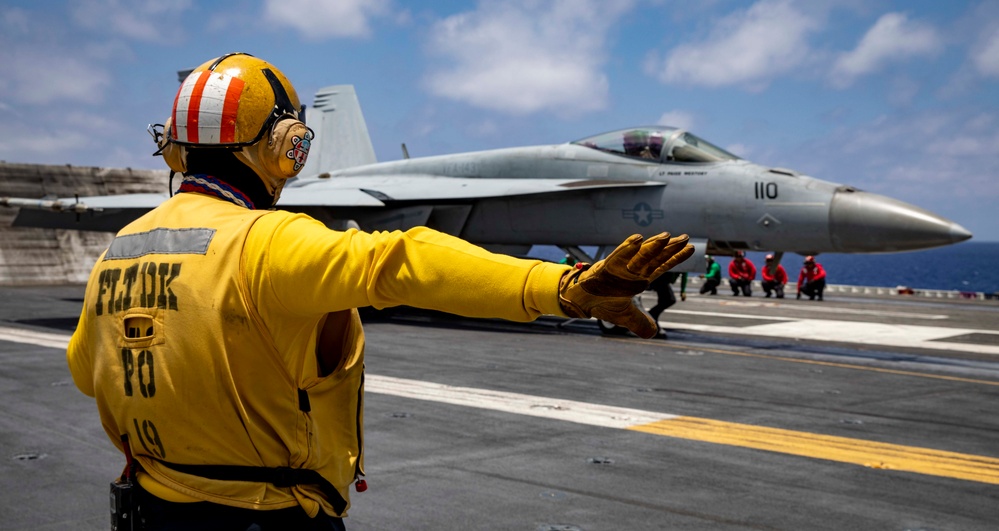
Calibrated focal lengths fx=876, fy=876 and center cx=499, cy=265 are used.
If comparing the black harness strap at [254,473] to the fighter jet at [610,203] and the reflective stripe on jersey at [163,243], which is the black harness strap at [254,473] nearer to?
the reflective stripe on jersey at [163,243]

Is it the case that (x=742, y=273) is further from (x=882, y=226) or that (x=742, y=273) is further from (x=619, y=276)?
(x=619, y=276)

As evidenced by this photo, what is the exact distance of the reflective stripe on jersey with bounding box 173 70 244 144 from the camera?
2328 mm

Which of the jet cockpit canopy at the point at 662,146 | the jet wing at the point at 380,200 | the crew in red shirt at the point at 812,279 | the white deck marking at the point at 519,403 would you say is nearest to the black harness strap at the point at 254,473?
the white deck marking at the point at 519,403

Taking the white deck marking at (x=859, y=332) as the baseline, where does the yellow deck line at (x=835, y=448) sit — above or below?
below

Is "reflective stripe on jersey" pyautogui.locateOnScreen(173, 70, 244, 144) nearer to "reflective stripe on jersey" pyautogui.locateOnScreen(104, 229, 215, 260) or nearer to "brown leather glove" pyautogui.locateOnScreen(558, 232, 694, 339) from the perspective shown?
"reflective stripe on jersey" pyautogui.locateOnScreen(104, 229, 215, 260)

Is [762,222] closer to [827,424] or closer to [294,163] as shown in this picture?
[827,424]

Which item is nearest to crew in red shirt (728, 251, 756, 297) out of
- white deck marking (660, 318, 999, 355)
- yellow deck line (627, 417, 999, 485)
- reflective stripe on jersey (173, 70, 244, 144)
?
white deck marking (660, 318, 999, 355)

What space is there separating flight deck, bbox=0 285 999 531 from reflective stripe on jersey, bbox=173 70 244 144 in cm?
303

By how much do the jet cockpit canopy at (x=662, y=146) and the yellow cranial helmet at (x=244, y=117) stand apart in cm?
1277

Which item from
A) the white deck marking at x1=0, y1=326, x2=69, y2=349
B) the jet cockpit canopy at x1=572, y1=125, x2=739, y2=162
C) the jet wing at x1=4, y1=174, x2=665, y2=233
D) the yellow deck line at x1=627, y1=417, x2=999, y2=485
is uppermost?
the jet cockpit canopy at x1=572, y1=125, x2=739, y2=162

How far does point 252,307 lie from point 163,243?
327mm

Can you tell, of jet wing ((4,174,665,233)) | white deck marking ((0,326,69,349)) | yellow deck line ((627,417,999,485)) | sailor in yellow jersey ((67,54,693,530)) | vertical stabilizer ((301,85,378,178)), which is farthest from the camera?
vertical stabilizer ((301,85,378,178))

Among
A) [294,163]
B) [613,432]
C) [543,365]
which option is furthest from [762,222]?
[294,163]

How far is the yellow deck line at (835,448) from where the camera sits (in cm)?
626
